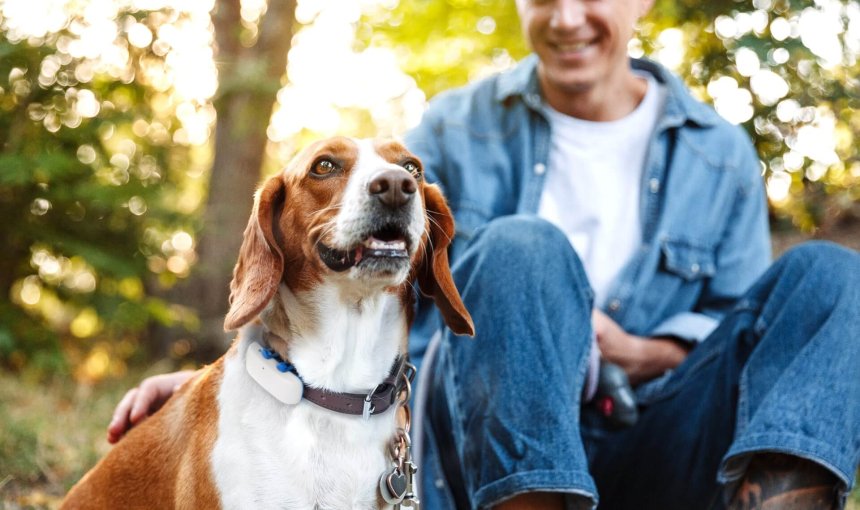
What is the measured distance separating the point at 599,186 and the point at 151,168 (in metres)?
3.72

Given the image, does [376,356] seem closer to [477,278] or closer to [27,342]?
[477,278]

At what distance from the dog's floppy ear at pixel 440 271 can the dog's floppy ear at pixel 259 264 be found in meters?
0.44

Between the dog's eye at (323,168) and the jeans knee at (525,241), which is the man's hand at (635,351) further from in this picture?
the dog's eye at (323,168)

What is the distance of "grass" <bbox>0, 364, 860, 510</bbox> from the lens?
3.69m

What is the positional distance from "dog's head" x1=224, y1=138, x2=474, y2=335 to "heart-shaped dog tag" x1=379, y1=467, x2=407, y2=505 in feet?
1.39

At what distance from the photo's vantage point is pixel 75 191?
5.63 m

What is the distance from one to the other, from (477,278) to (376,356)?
36 centimetres

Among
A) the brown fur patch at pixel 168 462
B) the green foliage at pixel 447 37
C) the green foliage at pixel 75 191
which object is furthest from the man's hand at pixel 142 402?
the green foliage at pixel 447 37

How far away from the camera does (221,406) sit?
2.30m

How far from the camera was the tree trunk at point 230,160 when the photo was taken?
6664 mm

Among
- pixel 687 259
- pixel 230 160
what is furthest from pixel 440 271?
pixel 230 160

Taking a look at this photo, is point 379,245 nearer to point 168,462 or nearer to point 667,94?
point 168,462

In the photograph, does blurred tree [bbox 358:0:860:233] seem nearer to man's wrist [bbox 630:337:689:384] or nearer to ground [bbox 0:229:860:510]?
ground [bbox 0:229:860:510]

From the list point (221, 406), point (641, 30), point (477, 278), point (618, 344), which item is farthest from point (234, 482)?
point (641, 30)
